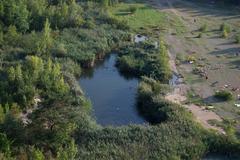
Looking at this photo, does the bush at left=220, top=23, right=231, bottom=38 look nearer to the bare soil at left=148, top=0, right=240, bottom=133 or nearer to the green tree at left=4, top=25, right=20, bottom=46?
the bare soil at left=148, top=0, right=240, bottom=133

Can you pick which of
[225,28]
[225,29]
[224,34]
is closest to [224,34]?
[224,34]

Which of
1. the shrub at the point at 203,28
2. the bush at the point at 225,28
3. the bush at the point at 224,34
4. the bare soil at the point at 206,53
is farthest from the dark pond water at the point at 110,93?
the bush at the point at 225,28

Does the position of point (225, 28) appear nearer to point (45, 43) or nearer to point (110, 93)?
point (110, 93)

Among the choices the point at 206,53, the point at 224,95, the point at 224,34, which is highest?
the point at 224,34

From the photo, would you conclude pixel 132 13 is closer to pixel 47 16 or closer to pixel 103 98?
pixel 47 16

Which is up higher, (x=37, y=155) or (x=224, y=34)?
(x=224, y=34)

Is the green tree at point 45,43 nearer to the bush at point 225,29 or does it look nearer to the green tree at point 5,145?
the green tree at point 5,145

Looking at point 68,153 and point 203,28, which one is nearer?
point 68,153

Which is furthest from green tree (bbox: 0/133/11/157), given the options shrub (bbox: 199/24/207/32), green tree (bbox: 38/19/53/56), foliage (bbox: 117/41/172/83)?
shrub (bbox: 199/24/207/32)
